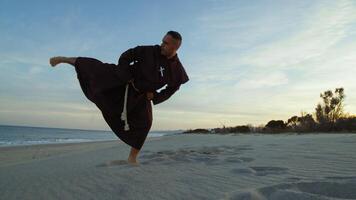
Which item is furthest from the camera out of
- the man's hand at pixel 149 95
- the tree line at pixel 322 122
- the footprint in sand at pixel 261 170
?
the tree line at pixel 322 122

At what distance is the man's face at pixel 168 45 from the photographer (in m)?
4.88

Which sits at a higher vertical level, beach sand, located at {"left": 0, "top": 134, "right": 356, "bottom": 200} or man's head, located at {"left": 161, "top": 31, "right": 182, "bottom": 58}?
man's head, located at {"left": 161, "top": 31, "right": 182, "bottom": 58}

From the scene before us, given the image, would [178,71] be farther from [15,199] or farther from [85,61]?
[15,199]

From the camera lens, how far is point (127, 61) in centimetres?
491

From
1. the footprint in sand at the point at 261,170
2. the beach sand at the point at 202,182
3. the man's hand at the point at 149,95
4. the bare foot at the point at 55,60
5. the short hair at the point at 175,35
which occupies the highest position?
the short hair at the point at 175,35

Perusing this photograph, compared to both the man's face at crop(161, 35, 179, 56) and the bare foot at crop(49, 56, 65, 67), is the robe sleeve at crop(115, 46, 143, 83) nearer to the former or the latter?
the man's face at crop(161, 35, 179, 56)

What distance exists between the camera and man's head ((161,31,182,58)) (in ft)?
16.0

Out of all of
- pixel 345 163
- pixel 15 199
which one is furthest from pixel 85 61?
pixel 345 163

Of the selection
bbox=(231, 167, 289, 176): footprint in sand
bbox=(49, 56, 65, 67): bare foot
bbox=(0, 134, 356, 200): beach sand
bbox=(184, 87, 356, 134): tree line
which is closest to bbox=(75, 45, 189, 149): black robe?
bbox=(49, 56, 65, 67): bare foot

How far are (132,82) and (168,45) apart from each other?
2.08ft

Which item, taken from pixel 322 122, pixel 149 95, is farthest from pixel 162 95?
pixel 322 122

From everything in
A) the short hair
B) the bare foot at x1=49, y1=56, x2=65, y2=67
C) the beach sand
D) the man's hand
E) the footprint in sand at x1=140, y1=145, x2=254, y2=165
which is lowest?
the beach sand

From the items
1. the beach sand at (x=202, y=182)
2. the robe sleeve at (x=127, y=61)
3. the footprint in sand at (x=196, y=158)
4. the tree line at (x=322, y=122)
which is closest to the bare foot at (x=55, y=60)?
the robe sleeve at (x=127, y=61)

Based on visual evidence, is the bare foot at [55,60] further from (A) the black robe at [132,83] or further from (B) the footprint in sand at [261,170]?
(B) the footprint in sand at [261,170]
